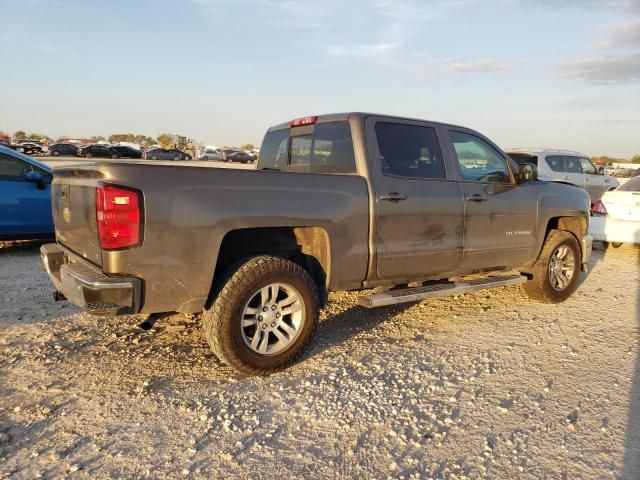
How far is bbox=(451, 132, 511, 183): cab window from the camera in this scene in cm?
488

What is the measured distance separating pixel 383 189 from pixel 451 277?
4.45 ft

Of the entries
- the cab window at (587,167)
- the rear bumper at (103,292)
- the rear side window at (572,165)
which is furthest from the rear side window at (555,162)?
A: the rear bumper at (103,292)

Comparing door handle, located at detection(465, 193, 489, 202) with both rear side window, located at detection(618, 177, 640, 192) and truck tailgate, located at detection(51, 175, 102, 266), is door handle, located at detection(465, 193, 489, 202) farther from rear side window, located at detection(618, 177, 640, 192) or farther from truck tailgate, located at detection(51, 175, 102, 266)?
rear side window, located at detection(618, 177, 640, 192)

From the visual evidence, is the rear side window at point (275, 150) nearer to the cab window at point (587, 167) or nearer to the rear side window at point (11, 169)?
the rear side window at point (11, 169)

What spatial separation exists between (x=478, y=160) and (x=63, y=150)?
1941 inches

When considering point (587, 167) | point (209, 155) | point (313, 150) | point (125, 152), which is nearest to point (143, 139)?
point (209, 155)

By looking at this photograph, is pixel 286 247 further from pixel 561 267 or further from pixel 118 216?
pixel 561 267

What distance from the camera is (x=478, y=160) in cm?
506

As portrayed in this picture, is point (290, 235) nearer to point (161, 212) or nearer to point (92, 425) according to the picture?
point (161, 212)

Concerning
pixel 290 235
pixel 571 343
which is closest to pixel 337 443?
pixel 290 235

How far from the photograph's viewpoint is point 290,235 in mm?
3988

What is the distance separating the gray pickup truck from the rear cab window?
15 mm

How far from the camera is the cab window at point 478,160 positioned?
16.0 ft

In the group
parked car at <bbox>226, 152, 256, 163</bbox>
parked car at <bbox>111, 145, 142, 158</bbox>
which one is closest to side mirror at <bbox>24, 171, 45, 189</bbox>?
parked car at <bbox>111, 145, 142, 158</bbox>
